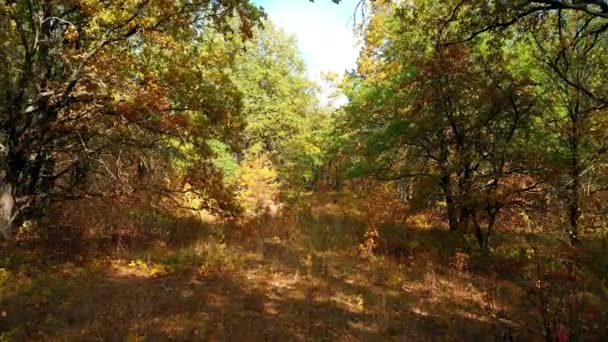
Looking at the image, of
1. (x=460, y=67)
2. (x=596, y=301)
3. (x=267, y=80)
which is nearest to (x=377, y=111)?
(x=460, y=67)

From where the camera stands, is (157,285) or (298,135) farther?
(298,135)

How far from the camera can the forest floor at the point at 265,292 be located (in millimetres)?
7809

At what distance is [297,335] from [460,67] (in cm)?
908

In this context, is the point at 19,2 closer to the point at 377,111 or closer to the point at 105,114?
the point at 105,114

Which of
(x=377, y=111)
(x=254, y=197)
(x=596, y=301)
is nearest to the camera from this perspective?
(x=596, y=301)

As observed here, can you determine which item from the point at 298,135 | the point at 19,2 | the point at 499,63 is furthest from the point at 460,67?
the point at 298,135

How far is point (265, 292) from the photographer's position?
9.95 meters

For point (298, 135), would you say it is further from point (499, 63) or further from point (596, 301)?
point (596, 301)

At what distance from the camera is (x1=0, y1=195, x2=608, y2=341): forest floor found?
25.6 ft

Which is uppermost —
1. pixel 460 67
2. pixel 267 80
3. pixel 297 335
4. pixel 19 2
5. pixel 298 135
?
pixel 267 80

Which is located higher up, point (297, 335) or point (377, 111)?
point (377, 111)

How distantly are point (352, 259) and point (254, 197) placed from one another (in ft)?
38.7

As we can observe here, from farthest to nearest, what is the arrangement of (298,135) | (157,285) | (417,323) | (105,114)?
(298,135), (105,114), (157,285), (417,323)

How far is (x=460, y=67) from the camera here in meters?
13.4
